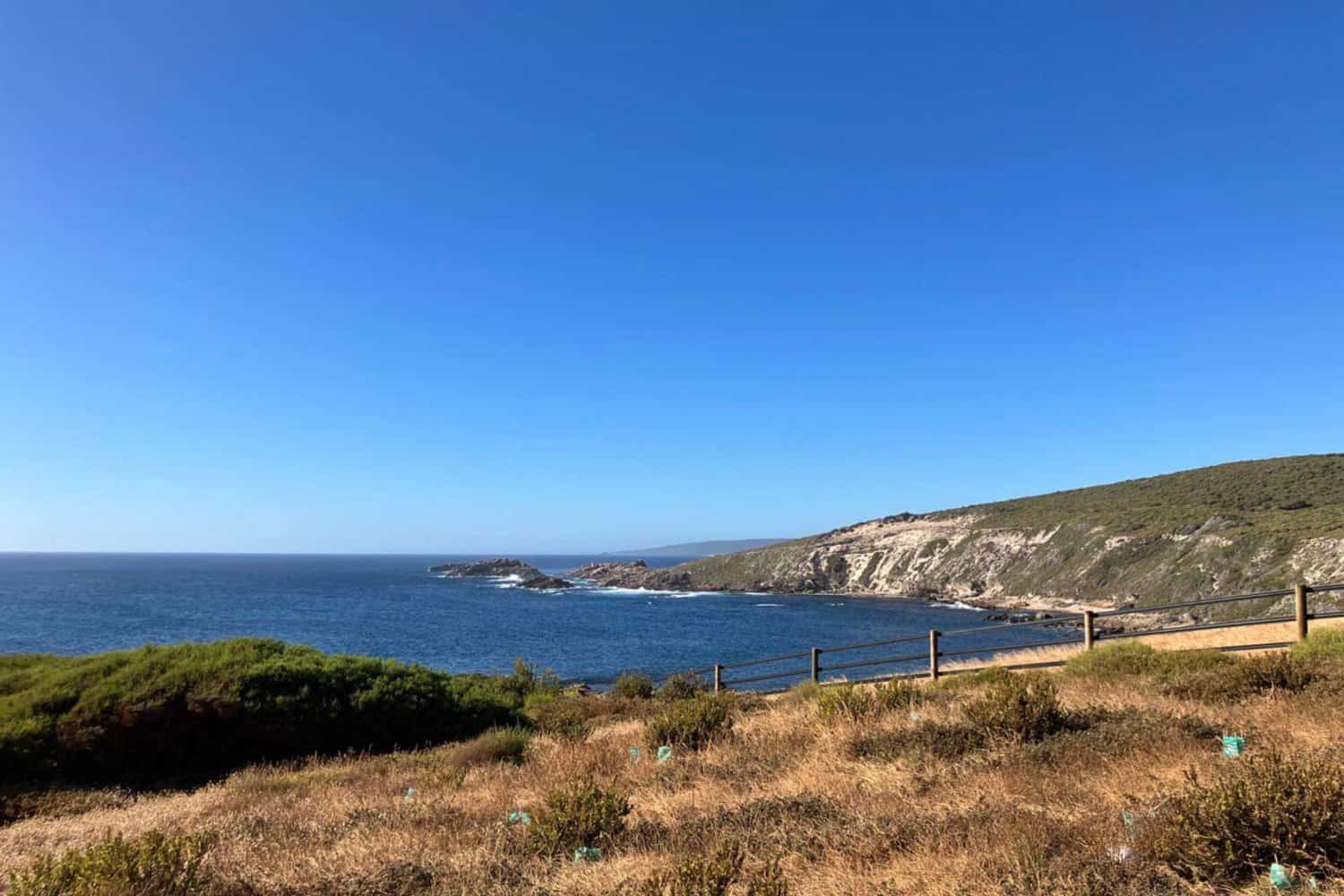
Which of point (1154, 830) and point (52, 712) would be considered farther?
point (52, 712)

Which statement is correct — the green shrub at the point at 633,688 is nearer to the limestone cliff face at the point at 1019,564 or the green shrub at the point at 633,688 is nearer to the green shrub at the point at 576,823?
the green shrub at the point at 576,823

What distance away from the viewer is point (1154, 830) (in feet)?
15.0

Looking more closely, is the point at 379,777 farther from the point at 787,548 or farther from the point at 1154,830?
the point at 787,548

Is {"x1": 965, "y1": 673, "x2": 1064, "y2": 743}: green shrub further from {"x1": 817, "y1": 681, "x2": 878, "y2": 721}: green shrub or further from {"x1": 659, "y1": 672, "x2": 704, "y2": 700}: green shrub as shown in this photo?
{"x1": 659, "y1": 672, "x2": 704, "y2": 700}: green shrub

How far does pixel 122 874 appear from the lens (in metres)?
4.59

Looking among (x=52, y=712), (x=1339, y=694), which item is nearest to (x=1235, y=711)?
(x=1339, y=694)

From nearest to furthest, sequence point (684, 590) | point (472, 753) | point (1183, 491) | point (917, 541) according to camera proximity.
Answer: point (472, 753) → point (1183, 491) → point (917, 541) → point (684, 590)

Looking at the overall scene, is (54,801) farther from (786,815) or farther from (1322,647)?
(1322,647)

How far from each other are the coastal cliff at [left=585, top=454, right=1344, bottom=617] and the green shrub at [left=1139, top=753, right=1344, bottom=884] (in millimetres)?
57306

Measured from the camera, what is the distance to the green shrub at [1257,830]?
408cm

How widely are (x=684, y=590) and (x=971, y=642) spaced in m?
60.0

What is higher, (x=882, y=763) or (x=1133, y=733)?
(x=1133, y=733)

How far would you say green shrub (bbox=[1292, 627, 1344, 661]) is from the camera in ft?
33.9

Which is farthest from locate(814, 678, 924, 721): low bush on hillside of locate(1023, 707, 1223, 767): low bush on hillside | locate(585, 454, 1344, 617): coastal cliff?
locate(585, 454, 1344, 617): coastal cliff
